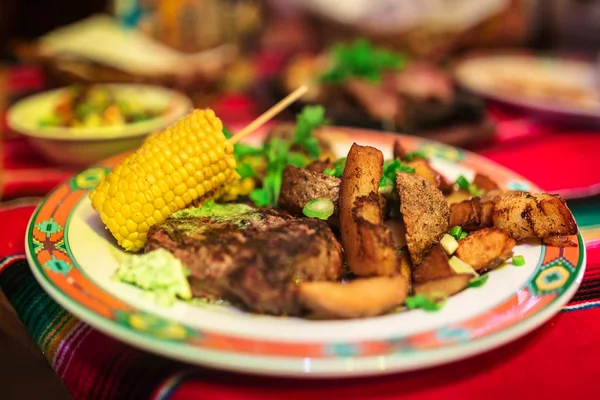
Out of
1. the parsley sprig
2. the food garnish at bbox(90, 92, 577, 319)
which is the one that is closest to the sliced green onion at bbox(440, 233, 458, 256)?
the food garnish at bbox(90, 92, 577, 319)

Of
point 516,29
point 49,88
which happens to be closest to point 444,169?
point 49,88

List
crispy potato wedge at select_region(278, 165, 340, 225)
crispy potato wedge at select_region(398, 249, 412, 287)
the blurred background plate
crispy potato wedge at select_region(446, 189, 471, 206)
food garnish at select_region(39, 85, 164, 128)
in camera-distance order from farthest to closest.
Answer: the blurred background plate
food garnish at select_region(39, 85, 164, 128)
crispy potato wedge at select_region(446, 189, 471, 206)
crispy potato wedge at select_region(278, 165, 340, 225)
crispy potato wedge at select_region(398, 249, 412, 287)

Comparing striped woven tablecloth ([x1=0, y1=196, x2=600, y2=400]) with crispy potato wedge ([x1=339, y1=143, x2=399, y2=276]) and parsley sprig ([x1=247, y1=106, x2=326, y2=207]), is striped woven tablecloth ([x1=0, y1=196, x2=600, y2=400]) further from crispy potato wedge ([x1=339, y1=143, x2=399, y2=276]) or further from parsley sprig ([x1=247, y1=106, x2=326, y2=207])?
parsley sprig ([x1=247, y1=106, x2=326, y2=207])

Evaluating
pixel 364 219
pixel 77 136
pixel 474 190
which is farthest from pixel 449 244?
pixel 77 136

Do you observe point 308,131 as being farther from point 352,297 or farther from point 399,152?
point 352,297

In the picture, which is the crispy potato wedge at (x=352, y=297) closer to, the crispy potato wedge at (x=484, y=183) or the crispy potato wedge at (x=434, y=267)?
the crispy potato wedge at (x=434, y=267)

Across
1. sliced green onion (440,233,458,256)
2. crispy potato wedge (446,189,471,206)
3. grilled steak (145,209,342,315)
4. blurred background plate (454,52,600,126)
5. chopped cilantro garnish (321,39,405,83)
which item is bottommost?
grilled steak (145,209,342,315)

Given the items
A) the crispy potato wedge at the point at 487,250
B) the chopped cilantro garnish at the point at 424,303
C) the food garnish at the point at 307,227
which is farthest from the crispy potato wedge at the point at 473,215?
the chopped cilantro garnish at the point at 424,303
